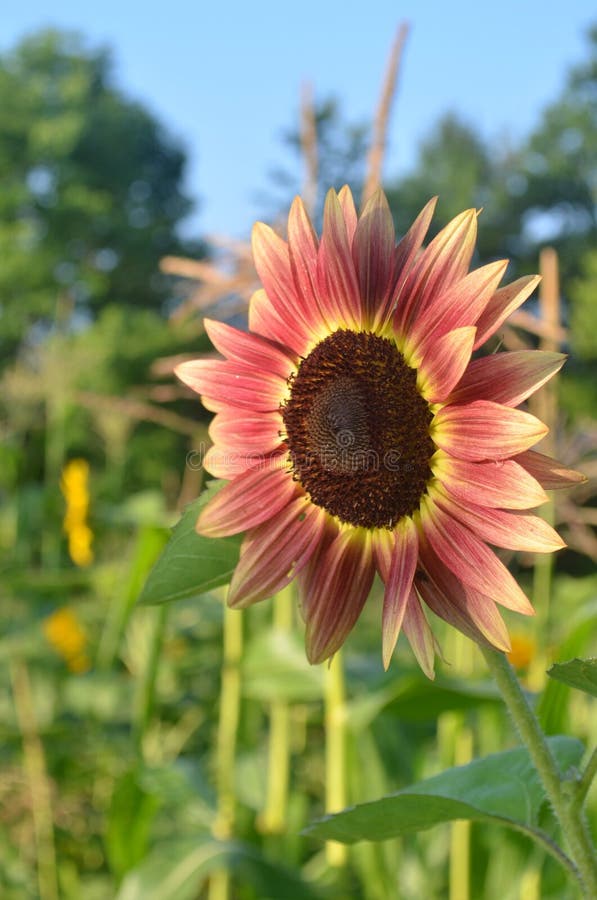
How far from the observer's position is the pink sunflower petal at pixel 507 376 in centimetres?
52

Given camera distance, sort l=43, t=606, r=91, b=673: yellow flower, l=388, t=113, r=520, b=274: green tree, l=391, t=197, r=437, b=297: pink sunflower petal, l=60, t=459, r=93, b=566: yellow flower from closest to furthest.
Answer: l=391, t=197, r=437, b=297: pink sunflower petal < l=60, t=459, r=93, b=566: yellow flower < l=43, t=606, r=91, b=673: yellow flower < l=388, t=113, r=520, b=274: green tree

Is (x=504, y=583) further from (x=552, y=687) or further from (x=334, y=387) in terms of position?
(x=552, y=687)

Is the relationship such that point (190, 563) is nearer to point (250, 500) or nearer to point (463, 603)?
point (250, 500)

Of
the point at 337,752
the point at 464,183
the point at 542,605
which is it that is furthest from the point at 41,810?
the point at 464,183

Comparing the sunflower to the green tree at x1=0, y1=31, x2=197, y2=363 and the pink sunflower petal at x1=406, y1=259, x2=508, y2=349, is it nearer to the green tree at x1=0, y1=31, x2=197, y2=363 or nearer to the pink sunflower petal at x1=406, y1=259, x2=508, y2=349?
the pink sunflower petal at x1=406, y1=259, x2=508, y2=349

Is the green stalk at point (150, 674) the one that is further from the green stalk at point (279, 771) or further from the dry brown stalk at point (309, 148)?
the dry brown stalk at point (309, 148)

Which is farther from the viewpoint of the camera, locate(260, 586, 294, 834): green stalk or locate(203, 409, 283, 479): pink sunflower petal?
locate(260, 586, 294, 834): green stalk

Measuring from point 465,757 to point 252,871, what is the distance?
0.42 m

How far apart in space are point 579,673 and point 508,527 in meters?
0.10

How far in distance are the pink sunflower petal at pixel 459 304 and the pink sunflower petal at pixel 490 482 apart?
3.0 inches

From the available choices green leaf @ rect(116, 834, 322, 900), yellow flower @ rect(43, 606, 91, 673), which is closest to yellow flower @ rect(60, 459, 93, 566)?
yellow flower @ rect(43, 606, 91, 673)

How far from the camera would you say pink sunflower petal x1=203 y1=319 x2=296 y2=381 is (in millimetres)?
631

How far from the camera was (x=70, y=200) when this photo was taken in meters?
13.1

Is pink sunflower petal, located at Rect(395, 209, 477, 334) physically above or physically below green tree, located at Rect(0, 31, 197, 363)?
below
